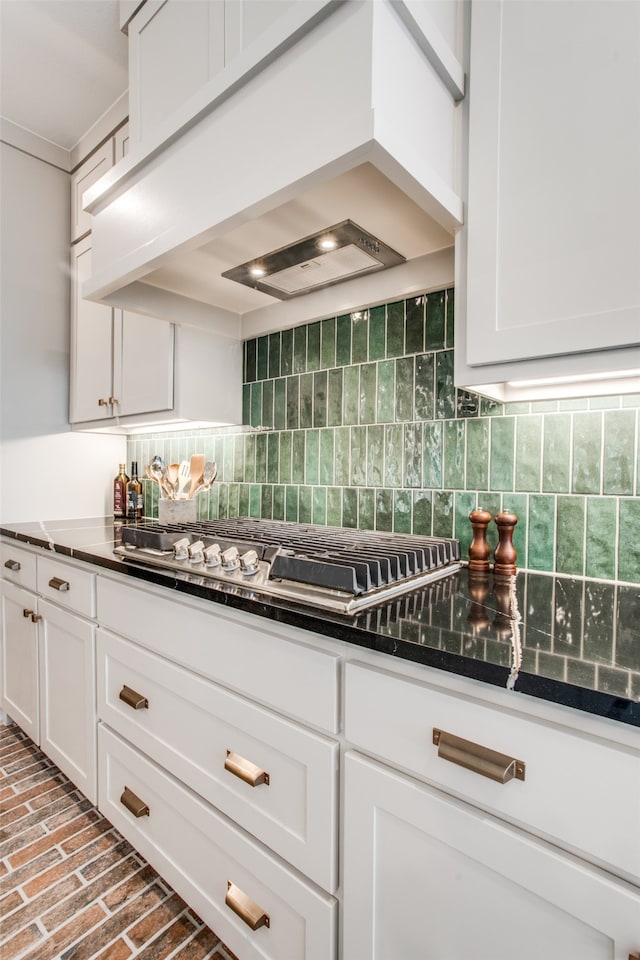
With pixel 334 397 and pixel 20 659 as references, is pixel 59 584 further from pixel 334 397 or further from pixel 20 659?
pixel 334 397

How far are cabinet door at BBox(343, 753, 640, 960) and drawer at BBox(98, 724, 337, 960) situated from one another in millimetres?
100

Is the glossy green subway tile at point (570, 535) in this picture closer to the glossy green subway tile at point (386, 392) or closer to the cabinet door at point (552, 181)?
the cabinet door at point (552, 181)

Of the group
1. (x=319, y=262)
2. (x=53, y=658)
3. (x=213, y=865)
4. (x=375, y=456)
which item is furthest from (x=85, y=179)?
(x=213, y=865)

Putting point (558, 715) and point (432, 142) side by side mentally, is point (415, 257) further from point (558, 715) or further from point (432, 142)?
point (558, 715)

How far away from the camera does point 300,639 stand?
91cm

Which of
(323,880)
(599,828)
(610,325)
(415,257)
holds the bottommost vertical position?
(323,880)

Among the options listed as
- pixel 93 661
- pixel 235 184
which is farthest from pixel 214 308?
pixel 93 661

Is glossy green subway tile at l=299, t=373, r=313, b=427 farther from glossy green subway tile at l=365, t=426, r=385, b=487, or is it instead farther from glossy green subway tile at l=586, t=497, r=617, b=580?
glossy green subway tile at l=586, t=497, r=617, b=580

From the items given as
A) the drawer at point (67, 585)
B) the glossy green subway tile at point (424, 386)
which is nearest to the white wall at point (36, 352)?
the drawer at point (67, 585)

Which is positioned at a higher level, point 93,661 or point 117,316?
point 117,316

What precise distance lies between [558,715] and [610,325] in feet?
2.11

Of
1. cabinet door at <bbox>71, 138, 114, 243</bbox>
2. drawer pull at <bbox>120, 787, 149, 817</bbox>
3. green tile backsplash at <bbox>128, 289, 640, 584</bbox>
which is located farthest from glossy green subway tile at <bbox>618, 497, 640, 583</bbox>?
cabinet door at <bbox>71, 138, 114, 243</bbox>

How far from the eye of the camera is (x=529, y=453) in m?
1.27

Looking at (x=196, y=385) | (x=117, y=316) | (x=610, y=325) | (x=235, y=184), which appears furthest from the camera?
(x=117, y=316)
